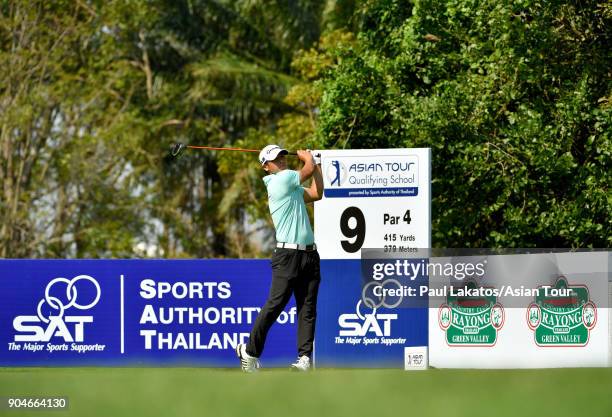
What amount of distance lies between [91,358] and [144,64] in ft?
71.8

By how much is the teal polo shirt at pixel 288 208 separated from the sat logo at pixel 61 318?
3.36 metres

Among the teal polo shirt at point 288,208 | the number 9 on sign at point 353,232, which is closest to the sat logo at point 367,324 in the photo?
the number 9 on sign at point 353,232

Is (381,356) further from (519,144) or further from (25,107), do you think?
(25,107)

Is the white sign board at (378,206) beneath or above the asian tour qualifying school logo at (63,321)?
above

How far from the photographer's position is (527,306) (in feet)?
39.1

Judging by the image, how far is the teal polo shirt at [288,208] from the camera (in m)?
10.0

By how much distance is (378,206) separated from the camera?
12188 millimetres

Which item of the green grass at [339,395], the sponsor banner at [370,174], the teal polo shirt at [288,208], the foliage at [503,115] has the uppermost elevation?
the foliage at [503,115]

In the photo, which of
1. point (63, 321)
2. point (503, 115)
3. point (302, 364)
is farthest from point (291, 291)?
point (503, 115)

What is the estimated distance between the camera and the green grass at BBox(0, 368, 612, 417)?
564cm

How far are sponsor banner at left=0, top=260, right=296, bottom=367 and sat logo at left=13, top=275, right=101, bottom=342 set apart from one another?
1cm

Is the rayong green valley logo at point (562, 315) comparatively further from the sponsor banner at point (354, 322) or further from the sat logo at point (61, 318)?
the sat logo at point (61, 318)

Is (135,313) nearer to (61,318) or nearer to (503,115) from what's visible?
(61,318)

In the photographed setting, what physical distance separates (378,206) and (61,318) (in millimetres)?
3490
